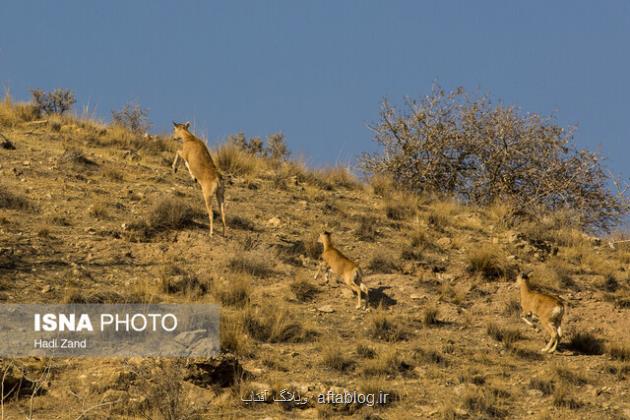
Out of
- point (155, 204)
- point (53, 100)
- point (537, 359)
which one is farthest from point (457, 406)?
point (53, 100)

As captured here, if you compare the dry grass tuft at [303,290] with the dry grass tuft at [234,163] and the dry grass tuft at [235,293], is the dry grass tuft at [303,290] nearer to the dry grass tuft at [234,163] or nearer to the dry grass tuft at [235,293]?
the dry grass tuft at [235,293]

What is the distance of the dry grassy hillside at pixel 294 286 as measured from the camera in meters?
11.2

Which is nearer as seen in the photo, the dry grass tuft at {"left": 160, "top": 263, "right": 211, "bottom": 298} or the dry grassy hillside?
the dry grassy hillside

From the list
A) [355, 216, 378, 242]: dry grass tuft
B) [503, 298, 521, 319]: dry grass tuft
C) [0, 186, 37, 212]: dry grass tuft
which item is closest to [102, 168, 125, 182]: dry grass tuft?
[0, 186, 37, 212]: dry grass tuft

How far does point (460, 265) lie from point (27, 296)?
7179 millimetres

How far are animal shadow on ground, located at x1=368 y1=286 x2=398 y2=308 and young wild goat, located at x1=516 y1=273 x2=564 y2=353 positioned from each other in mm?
2003

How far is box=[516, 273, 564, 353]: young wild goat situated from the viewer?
43.3 feet

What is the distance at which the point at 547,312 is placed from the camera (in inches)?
522

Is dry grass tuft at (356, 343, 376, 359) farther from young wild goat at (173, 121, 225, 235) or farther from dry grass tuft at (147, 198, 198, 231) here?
dry grass tuft at (147, 198, 198, 231)

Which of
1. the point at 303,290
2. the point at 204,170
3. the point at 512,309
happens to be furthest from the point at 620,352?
the point at 204,170

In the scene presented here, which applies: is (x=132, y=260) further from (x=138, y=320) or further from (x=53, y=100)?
(x=53, y=100)

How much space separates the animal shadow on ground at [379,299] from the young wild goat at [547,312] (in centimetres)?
200

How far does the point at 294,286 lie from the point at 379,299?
1287 mm

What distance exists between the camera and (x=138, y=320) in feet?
42.2
